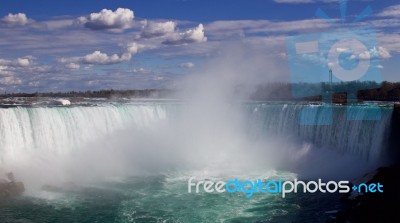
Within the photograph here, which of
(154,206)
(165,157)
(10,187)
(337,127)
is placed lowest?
(154,206)

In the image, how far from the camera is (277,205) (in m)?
16.6

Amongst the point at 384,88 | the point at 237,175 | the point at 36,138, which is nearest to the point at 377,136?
the point at 237,175

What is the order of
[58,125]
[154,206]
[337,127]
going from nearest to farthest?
1. [154,206]
2. [58,125]
3. [337,127]

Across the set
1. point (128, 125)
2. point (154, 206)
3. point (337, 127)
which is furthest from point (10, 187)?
point (337, 127)

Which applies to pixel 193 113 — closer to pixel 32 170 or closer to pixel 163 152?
pixel 163 152

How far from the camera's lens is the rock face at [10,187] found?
57.1ft

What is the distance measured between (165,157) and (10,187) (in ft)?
35.4

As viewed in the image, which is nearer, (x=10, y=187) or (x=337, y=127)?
(x=10, y=187)

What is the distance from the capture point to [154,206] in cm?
1631

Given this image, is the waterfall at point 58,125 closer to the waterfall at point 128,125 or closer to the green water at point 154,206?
the waterfall at point 128,125

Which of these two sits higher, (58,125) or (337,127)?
(58,125)

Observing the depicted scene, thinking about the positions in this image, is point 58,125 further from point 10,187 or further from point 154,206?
point 154,206

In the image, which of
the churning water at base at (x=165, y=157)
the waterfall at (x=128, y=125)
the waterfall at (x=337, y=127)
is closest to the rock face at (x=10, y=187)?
the churning water at base at (x=165, y=157)

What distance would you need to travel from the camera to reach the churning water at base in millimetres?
15836
